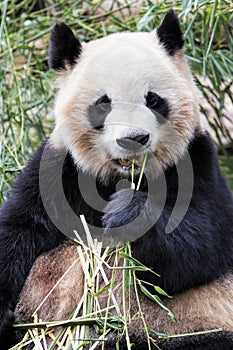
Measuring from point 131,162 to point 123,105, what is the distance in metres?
0.26

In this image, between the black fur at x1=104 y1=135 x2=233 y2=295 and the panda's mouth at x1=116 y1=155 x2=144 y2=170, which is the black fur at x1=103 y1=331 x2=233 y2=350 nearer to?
the black fur at x1=104 y1=135 x2=233 y2=295

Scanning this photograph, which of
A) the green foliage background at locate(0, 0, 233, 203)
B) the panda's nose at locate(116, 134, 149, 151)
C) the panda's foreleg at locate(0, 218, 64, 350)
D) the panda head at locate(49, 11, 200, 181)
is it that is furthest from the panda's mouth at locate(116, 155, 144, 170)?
A: the green foliage background at locate(0, 0, 233, 203)

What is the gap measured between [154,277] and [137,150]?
55cm

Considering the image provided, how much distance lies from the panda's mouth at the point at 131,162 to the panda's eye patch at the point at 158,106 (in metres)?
0.21

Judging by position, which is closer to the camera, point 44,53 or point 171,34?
point 171,34

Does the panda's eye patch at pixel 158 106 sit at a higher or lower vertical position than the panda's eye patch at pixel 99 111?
lower

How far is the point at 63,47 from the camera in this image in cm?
345

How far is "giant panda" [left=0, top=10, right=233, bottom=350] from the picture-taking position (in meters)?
3.08

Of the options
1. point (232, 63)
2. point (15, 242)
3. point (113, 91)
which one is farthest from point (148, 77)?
point (232, 63)

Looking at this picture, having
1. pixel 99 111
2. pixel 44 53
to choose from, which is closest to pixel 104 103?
pixel 99 111

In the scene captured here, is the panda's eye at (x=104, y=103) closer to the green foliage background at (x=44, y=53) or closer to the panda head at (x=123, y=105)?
the panda head at (x=123, y=105)

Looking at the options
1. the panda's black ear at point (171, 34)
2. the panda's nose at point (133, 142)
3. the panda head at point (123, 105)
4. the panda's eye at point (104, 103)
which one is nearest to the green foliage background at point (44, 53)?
the panda's black ear at point (171, 34)

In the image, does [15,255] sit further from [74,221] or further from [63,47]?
[63,47]

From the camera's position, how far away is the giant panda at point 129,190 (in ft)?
10.1
